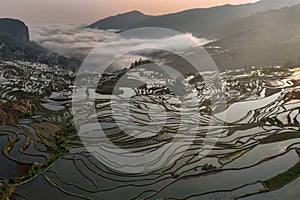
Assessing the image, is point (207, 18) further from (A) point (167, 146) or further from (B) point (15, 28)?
(A) point (167, 146)

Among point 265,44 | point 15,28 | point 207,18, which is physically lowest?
point 265,44

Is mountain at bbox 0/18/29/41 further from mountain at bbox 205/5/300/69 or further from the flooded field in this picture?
the flooded field

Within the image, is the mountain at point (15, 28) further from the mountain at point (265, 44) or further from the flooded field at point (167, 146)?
the flooded field at point (167, 146)

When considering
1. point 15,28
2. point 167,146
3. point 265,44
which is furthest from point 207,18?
point 167,146

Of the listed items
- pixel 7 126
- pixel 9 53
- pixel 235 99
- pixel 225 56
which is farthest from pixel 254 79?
pixel 9 53

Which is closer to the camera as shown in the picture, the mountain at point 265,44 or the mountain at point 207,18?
the mountain at point 265,44

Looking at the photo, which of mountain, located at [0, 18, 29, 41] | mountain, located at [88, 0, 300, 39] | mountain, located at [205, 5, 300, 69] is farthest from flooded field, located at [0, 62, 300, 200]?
mountain, located at [0, 18, 29, 41]

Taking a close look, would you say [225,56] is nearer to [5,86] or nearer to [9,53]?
[5,86]

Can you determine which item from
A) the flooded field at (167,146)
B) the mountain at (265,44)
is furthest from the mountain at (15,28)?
the flooded field at (167,146)
